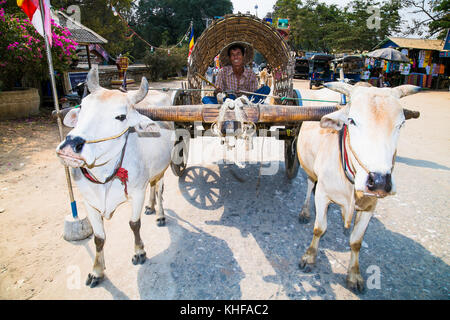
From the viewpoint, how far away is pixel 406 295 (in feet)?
7.98

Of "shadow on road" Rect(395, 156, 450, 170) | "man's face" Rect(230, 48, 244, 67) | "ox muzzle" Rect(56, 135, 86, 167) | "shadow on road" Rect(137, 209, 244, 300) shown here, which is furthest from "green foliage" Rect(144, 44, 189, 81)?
"ox muzzle" Rect(56, 135, 86, 167)

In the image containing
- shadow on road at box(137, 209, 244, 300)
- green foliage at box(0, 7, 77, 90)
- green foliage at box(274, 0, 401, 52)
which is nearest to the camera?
shadow on road at box(137, 209, 244, 300)

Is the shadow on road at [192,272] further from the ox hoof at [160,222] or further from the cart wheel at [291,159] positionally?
the cart wheel at [291,159]

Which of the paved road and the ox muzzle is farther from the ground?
the ox muzzle

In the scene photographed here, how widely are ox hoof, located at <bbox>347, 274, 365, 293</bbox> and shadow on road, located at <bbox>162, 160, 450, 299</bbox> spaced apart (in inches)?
2.6

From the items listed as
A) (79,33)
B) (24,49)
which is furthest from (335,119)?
(79,33)

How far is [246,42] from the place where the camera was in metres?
5.85

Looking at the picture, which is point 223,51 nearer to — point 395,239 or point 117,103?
point 117,103

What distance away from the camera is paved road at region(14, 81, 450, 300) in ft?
8.16

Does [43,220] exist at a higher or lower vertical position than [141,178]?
lower

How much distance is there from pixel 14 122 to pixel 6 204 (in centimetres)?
528

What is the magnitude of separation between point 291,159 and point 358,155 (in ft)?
8.24

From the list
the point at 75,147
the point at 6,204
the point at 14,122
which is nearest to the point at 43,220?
the point at 6,204

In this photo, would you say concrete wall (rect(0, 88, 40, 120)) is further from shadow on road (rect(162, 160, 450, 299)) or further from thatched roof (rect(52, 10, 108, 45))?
shadow on road (rect(162, 160, 450, 299))
